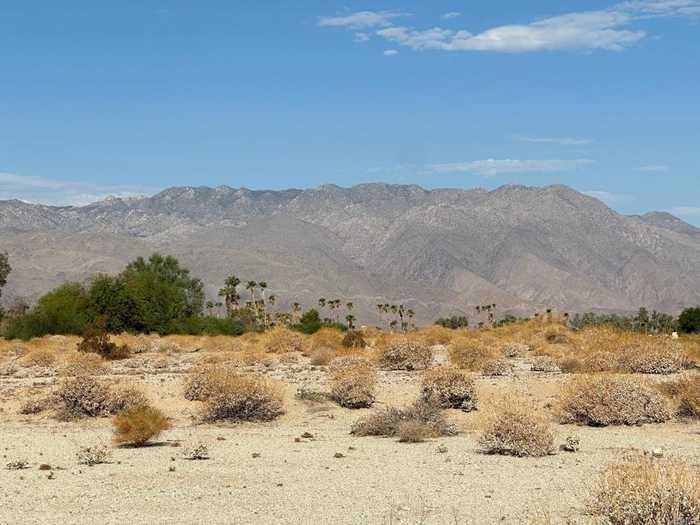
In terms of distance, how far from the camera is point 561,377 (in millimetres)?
31906

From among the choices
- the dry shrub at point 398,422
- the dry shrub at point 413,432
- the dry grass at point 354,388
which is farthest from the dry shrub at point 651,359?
the dry shrub at point 413,432

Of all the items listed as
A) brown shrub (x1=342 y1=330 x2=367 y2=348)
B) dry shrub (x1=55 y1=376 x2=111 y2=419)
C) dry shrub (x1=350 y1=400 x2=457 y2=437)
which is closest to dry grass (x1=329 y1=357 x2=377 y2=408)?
dry shrub (x1=350 y1=400 x2=457 y2=437)

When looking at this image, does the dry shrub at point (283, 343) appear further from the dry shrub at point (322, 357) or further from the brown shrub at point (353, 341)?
the dry shrub at point (322, 357)

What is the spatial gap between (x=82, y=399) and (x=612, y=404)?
14.2m

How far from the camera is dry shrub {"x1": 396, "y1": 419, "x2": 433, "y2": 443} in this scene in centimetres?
2173

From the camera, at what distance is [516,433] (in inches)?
767

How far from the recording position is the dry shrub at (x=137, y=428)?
21.5 meters

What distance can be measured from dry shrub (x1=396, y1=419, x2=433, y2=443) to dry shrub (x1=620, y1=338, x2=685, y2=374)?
504 inches

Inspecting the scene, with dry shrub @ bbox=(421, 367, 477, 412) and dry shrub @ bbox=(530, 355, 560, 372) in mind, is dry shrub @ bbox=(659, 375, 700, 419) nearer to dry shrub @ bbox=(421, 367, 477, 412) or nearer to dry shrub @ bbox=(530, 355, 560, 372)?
dry shrub @ bbox=(421, 367, 477, 412)

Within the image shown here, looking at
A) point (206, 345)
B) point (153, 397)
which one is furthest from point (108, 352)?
point (153, 397)

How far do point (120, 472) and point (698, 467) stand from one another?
10565 mm

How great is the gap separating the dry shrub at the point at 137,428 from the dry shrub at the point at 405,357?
16.3 meters

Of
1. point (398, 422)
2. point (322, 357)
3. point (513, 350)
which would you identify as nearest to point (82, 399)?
point (398, 422)

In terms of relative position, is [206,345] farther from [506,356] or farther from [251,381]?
[251,381]
